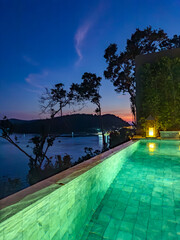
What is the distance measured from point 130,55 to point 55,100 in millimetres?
9384

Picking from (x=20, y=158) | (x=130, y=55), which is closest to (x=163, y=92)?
(x=130, y=55)

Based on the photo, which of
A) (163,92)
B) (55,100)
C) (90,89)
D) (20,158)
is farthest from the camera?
(20,158)

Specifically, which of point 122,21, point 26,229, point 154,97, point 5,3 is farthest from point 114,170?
point 122,21

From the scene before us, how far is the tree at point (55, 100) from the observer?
14.6 m

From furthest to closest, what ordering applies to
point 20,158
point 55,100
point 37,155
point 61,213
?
point 20,158 → point 55,100 → point 37,155 → point 61,213

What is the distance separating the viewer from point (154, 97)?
11703 millimetres

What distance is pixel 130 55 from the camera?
16719 mm

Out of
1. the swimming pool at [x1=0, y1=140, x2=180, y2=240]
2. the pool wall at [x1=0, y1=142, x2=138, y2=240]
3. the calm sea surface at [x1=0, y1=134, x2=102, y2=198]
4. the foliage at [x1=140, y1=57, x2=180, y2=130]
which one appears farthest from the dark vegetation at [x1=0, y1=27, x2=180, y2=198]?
the pool wall at [x1=0, y1=142, x2=138, y2=240]

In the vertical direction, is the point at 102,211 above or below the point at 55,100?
below

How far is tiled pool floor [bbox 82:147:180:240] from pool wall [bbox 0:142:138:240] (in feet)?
0.63

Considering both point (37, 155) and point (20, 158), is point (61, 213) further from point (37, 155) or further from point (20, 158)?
point (20, 158)

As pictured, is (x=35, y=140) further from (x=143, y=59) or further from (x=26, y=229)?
(x=26, y=229)

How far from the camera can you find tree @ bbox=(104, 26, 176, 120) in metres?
16.8

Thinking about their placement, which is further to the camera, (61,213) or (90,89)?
(90,89)
